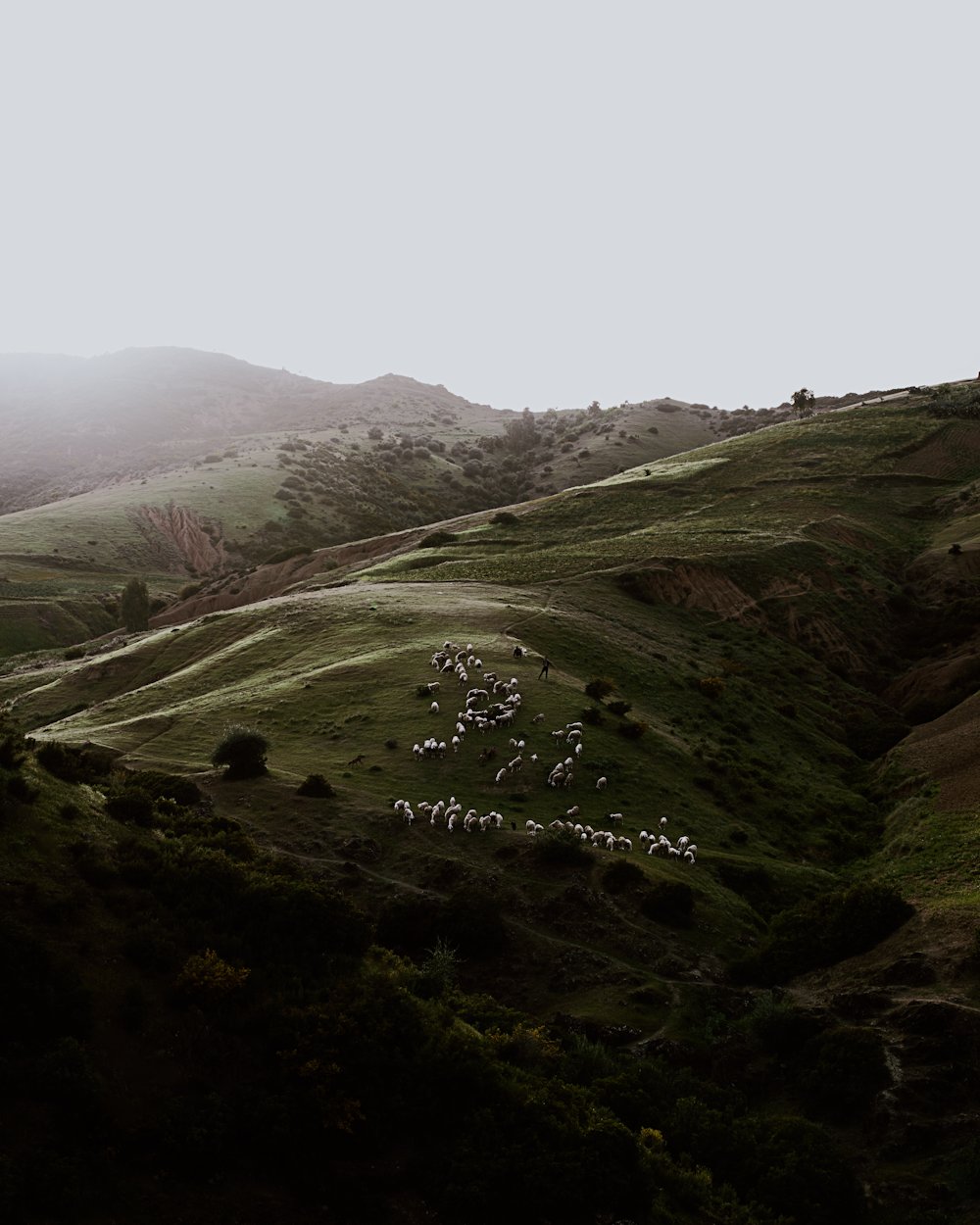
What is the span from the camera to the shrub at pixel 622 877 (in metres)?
26.3

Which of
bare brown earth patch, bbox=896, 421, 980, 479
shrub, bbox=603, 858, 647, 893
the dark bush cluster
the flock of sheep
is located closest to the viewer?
the dark bush cluster

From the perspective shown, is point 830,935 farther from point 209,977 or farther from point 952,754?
point 209,977

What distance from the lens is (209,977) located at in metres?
15.8

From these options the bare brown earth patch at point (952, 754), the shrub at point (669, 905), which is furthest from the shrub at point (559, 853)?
the bare brown earth patch at point (952, 754)

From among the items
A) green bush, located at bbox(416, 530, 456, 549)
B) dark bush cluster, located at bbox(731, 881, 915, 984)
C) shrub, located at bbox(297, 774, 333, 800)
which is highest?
green bush, located at bbox(416, 530, 456, 549)

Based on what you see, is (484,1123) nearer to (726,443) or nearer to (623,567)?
(623,567)

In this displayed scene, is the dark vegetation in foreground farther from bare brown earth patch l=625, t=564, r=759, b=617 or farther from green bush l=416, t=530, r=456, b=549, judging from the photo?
green bush l=416, t=530, r=456, b=549

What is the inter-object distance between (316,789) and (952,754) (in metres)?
30.6

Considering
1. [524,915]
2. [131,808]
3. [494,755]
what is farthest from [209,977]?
[494,755]

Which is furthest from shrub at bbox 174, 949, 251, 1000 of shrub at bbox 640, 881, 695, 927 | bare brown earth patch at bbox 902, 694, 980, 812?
bare brown earth patch at bbox 902, 694, 980, 812

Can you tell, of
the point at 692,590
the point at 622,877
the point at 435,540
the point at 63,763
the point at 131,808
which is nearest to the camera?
the point at 131,808

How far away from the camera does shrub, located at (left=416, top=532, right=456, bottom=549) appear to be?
270 ft

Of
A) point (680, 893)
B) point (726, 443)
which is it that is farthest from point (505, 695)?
point (726, 443)

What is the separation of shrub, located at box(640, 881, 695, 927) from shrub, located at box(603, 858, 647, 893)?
682mm
